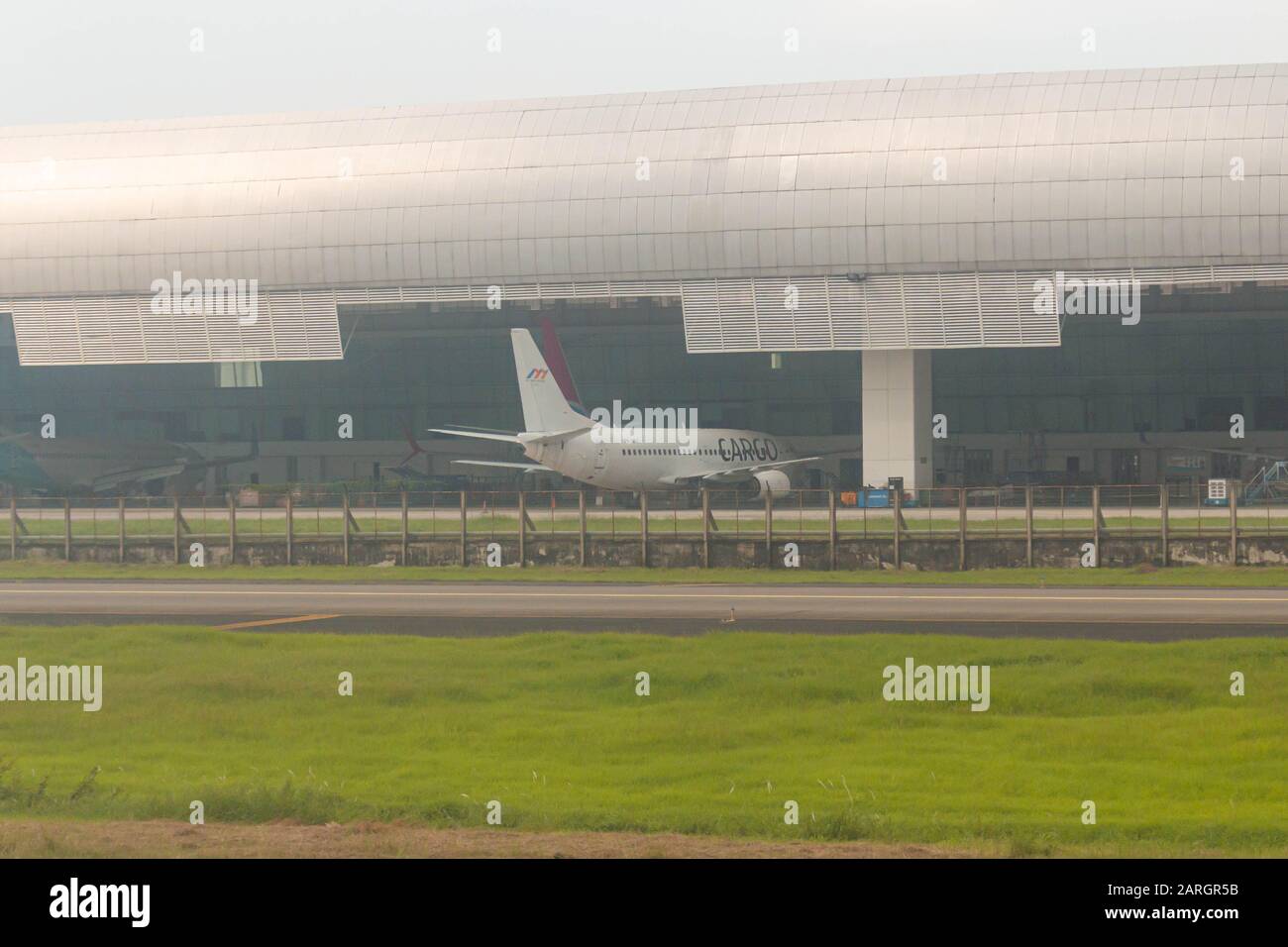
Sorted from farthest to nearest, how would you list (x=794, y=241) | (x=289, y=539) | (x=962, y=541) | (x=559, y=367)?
(x=559, y=367), (x=794, y=241), (x=289, y=539), (x=962, y=541)

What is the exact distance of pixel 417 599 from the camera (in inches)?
1538

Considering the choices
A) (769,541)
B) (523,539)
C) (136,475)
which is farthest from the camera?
(136,475)

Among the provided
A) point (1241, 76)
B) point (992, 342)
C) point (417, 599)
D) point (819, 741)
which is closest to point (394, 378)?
point (992, 342)

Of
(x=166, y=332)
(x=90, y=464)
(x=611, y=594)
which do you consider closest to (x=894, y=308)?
(x=611, y=594)

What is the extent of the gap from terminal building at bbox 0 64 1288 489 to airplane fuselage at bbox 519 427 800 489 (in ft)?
19.4

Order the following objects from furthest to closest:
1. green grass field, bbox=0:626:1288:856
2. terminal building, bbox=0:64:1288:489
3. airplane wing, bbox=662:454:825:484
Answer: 1. airplane wing, bbox=662:454:825:484
2. terminal building, bbox=0:64:1288:489
3. green grass field, bbox=0:626:1288:856

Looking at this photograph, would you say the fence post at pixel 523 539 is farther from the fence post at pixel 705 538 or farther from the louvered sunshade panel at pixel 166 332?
the louvered sunshade panel at pixel 166 332

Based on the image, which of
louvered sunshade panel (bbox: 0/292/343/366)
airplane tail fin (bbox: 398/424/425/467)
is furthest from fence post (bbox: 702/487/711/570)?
airplane tail fin (bbox: 398/424/425/467)

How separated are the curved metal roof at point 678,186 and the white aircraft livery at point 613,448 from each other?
6.30m

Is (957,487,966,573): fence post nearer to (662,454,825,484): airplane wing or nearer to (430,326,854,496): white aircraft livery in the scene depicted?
(430,326,854,496): white aircraft livery

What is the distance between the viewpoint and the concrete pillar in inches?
2776

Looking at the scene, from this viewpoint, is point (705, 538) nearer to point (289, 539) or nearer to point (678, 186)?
point (289, 539)

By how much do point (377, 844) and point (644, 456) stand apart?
193ft

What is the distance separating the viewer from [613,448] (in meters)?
71.3
